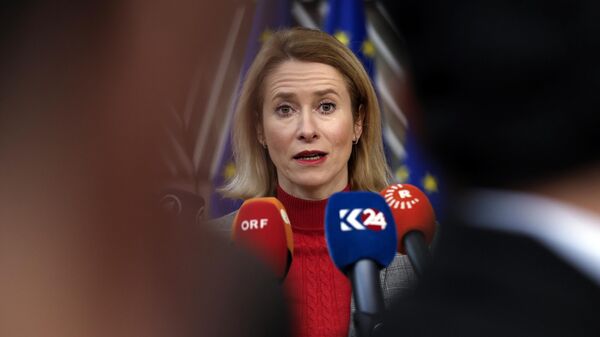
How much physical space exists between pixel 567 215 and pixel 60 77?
1.47ft

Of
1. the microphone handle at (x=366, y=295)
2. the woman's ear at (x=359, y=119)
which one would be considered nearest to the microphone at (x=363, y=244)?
the microphone handle at (x=366, y=295)

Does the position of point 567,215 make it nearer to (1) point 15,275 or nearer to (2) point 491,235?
(2) point 491,235

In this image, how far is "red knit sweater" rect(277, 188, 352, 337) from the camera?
29.5 inches

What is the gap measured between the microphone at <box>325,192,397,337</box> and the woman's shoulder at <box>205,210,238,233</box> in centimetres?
11

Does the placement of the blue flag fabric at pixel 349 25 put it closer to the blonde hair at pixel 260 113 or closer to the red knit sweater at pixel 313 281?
the blonde hair at pixel 260 113

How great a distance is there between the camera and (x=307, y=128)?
2.52 ft

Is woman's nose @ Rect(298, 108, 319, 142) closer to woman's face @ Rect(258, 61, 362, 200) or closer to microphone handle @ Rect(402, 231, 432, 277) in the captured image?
woman's face @ Rect(258, 61, 362, 200)

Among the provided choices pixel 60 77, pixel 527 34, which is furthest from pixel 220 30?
pixel 527 34

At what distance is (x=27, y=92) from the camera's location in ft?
1.86

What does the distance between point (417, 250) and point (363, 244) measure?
72mm

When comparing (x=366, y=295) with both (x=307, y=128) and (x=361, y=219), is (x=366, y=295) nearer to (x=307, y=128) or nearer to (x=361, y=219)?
(x=361, y=219)

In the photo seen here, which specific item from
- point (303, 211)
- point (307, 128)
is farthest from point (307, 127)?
point (303, 211)

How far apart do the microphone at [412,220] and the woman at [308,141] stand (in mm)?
30

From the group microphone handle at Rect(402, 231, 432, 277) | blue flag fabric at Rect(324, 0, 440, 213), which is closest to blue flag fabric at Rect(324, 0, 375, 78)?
blue flag fabric at Rect(324, 0, 440, 213)
